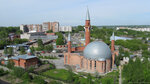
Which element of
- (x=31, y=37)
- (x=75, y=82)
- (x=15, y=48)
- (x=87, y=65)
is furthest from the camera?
(x=31, y=37)

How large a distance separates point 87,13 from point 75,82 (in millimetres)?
23583

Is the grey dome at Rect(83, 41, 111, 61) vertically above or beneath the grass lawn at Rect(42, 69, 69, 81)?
above

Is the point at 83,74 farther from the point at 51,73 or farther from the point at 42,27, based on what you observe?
the point at 42,27

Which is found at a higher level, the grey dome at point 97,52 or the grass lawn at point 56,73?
the grey dome at point 97,52

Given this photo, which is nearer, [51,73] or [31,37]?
[51,73]

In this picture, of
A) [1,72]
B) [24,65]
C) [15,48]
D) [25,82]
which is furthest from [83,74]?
[15,48]

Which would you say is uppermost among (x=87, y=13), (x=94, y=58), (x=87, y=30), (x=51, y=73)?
(x=87, y=13)

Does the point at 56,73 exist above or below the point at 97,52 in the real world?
below

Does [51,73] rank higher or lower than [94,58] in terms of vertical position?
lower

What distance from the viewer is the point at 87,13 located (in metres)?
42.6

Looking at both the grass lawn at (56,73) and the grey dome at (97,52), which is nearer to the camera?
the grass lawn at (56,73)

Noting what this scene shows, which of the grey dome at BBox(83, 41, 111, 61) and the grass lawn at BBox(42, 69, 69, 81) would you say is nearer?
the grass lawn at BBox(42, 69, 69, 81)

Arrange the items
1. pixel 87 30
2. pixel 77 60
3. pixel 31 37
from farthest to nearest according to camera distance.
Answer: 1. pixel 31 37
2. pixel 87 30
3. pixel 77 60

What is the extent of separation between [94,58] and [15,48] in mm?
44313
